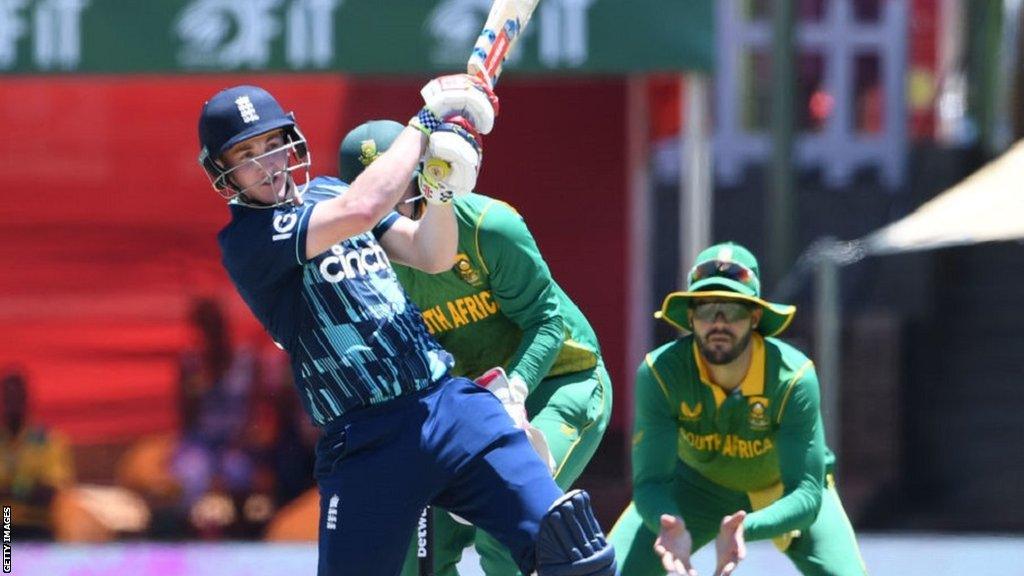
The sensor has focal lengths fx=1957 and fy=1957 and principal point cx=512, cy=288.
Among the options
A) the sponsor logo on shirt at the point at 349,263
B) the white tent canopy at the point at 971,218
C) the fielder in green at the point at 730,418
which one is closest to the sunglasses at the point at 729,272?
the fielder in green at the point at 730,418

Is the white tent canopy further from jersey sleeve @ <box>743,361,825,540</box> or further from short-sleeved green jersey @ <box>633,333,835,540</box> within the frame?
jersey sleeve @ <box>743,361,825,540</box>

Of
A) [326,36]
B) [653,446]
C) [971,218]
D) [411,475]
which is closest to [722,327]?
[653,446]

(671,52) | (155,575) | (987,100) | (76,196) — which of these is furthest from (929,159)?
(155,575)

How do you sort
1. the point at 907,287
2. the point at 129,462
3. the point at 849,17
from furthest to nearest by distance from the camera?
the point at 849,17 → the point at 907,287 → the point at 129,462

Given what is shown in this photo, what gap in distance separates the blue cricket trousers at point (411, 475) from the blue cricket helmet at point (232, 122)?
0.66m

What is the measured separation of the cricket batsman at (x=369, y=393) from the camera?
451 cm

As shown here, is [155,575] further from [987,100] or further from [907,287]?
[987,100]

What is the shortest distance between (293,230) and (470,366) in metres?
1.28

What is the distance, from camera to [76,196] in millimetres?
10867

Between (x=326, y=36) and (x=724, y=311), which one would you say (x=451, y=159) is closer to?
(x=724, y=311)

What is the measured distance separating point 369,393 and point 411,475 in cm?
22

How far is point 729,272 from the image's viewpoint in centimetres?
570

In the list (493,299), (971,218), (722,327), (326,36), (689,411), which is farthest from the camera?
(971,218)

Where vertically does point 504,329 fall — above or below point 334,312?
below
